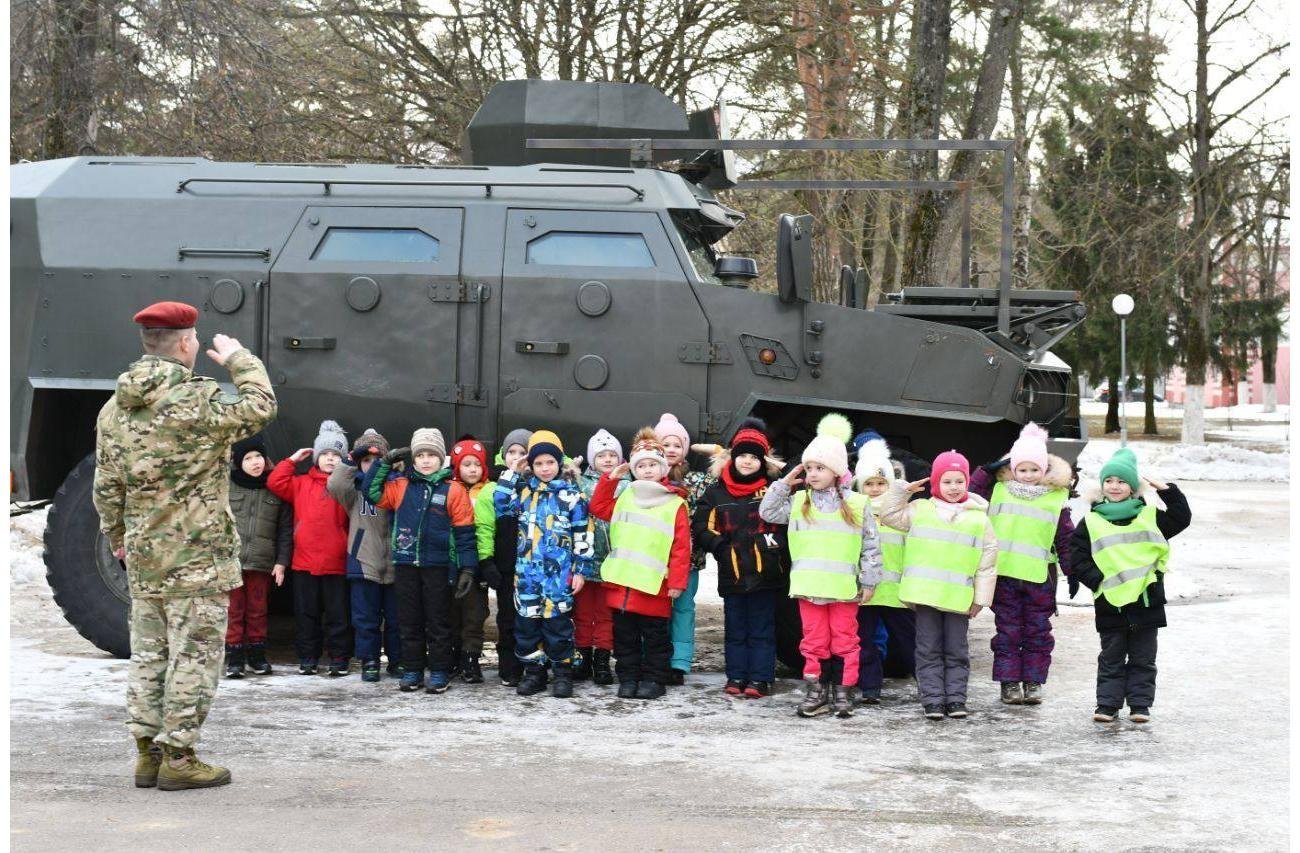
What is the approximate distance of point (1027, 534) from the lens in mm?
6992

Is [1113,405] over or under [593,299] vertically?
over

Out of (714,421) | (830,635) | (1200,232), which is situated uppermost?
(1200,232)

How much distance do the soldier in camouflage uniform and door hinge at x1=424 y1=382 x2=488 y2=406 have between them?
226 cm

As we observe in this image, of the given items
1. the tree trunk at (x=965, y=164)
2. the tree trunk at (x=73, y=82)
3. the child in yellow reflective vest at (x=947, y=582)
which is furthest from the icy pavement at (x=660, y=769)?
the tree trunk at (x=965, y=164)

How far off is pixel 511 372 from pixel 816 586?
1968 mm

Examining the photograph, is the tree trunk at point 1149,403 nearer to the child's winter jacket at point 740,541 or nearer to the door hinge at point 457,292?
the child's winter jacket at point 740,541

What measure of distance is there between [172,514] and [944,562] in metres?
3.39

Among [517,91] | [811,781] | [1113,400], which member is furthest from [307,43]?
[1113,400]

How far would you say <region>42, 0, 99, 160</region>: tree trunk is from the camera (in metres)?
12.4

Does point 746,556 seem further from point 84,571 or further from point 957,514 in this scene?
point 84,571

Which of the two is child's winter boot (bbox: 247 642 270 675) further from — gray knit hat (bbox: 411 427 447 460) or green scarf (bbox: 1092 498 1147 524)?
green scarf (bbox: 1092 498 1147 524)

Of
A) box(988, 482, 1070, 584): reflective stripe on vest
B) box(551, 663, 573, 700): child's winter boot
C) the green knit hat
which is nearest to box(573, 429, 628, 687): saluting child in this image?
box(551, 663, 573, 700): child's winter boot

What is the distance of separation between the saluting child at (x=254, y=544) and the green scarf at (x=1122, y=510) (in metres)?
3.96

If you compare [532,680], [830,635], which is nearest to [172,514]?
[532,680]
